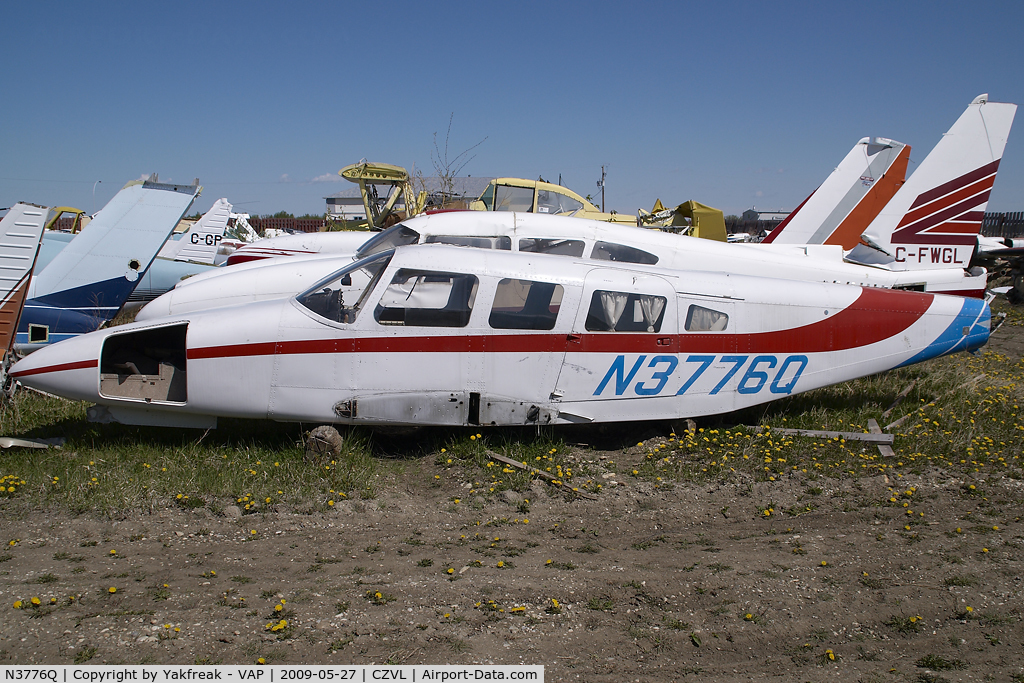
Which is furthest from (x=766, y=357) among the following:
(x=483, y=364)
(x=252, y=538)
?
(x=252, y=538)

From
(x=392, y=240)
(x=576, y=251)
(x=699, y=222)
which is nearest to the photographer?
(x=576, y=251)

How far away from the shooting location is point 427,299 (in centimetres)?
579

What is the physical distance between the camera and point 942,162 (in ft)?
37.4

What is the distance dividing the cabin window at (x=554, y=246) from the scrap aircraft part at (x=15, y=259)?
5.56 meters

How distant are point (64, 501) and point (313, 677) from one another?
128 inches

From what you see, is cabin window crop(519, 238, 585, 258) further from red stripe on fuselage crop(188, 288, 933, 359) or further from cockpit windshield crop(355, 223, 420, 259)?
red stripe on fuselage crop(188, 288, 933, 359)

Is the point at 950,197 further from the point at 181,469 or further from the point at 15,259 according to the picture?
the point at 15,259

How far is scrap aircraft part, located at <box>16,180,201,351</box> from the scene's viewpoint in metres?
8.84

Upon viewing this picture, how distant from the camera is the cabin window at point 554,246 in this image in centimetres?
826

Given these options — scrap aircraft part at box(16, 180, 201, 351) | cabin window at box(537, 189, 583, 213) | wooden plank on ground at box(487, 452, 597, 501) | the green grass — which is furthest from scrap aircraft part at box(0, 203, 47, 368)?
cabin window at box(537, 189, 583, 213)

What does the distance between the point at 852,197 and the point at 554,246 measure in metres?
7.32

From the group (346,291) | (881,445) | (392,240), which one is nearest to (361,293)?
(346,291)

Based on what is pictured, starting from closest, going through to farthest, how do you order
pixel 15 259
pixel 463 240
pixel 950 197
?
pixel 15 259
pixel 463 240
pixel 950 197
